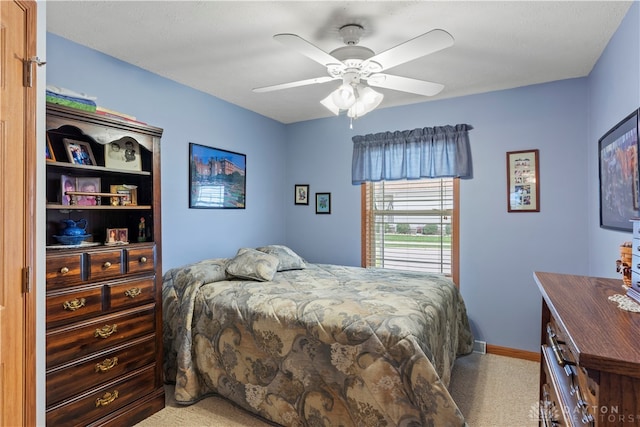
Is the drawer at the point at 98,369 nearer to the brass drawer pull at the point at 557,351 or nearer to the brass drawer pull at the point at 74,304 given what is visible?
the brass drawer pull at the point at 74,304

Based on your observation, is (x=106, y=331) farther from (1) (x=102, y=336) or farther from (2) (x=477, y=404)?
(2) (x=477, y=404)

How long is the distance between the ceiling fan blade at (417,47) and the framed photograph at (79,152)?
1871 millimetres

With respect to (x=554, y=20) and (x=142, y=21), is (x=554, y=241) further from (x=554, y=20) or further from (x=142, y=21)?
(x=142, y=21)

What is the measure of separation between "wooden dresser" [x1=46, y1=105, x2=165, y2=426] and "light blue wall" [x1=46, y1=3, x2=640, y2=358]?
0.61m

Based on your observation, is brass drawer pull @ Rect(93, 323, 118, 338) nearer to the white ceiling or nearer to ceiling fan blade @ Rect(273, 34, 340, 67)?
the white ceiling

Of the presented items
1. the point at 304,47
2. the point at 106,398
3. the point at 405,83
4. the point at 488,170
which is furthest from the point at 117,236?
the point at 488,170

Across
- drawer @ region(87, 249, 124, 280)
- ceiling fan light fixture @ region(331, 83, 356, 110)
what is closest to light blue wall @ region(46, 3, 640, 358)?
drawer @ region(87, 249, 124, 280)

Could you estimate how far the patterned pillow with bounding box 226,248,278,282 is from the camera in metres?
2.88

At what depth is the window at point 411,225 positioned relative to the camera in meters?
3.61

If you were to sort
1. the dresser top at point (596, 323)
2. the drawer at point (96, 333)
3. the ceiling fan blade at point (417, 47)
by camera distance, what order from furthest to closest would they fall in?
the drawer at point (96, 333), the ceiling fan blade at point (417, 47), the dresser top at point (596, 323)

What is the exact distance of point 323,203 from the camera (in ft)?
14.0

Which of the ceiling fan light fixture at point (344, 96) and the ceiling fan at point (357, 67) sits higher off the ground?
the ceiling fan at point (357, 67)

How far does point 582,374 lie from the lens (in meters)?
0.99

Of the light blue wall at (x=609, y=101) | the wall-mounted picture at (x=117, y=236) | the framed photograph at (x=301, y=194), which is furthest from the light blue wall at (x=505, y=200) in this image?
the wall-mounted picture at (x=117, y=236)
